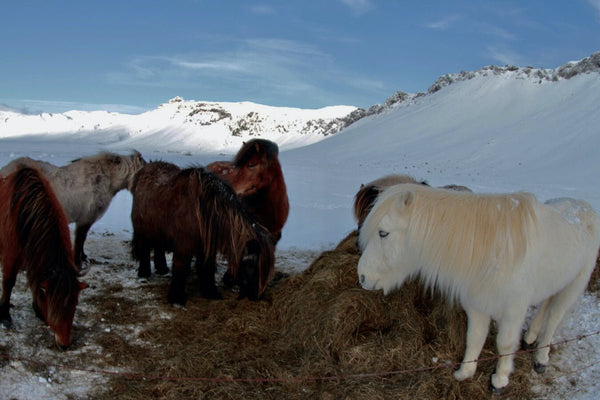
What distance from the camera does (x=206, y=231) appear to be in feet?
13.1

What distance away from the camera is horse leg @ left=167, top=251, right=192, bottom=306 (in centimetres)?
412

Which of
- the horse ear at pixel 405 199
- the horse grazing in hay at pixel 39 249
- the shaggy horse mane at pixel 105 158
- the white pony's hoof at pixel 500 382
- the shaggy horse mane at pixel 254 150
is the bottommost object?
the white pony's hoof at pixel 500 382

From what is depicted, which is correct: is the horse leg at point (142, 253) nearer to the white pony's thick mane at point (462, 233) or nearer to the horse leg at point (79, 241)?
the horse leg at point (79, 241)

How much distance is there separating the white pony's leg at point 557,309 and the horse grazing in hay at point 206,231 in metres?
2.38

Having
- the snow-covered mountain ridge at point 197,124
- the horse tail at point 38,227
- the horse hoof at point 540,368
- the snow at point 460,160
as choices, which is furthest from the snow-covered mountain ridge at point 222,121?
the horse tail at point 38,227

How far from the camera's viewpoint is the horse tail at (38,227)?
10.3 ft

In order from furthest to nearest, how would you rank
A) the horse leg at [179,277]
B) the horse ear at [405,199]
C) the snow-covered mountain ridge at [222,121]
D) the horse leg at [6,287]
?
the snow-covered mountain ridge at [222,121]
the horse leg at [179,277]
the horse leg at [6,287]
the horse ear at [405,199]

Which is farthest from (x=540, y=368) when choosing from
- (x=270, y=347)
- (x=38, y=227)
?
(x=38, y=227)

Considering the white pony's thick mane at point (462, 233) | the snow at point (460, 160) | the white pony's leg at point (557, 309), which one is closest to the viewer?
the white pony's thick mane at point (462, 233)

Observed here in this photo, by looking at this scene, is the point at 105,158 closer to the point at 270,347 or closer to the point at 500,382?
the point at 270,347

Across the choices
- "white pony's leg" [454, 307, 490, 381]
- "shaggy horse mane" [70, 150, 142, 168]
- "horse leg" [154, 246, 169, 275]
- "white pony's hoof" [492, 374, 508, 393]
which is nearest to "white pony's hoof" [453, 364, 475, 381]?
"white pony's leg" [454, 307, 490, 381]

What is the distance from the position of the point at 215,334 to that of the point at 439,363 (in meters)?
1.87

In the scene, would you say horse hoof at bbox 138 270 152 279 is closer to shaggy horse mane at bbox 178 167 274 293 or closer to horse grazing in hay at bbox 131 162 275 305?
horse grazing in hay at bbox 131 162 275 305

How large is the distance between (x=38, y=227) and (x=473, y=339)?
332 cm
